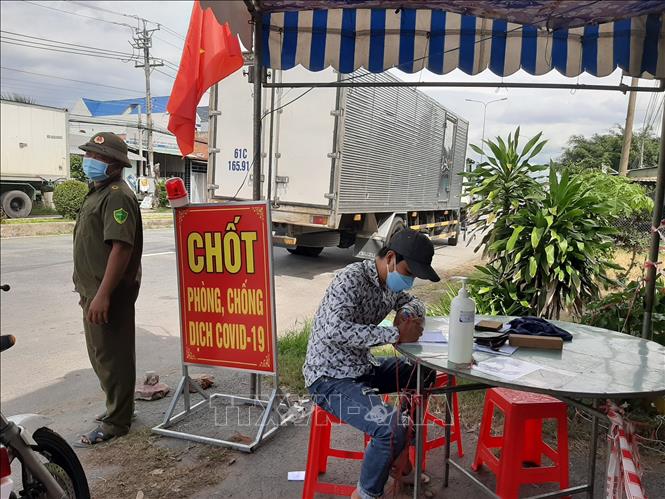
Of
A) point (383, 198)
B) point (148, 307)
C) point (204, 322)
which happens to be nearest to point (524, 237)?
point (204, 322)

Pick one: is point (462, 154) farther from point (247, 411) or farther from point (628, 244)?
point (247, 411)

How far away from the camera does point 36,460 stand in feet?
6.72

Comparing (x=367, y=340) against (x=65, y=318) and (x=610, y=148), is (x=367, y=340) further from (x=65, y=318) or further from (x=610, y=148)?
(x=610, y=148)

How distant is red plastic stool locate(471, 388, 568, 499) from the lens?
2.60 metres

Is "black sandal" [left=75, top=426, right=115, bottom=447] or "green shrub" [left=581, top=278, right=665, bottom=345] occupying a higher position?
"green shrub" [left=581, top=278, right=665, bottom=345]

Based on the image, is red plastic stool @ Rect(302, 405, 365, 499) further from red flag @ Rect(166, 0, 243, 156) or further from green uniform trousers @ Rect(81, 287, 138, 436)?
red flag @ Rect(166, 0, 243, 156)

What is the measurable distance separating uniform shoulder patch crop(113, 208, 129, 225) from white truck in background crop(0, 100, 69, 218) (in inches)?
565

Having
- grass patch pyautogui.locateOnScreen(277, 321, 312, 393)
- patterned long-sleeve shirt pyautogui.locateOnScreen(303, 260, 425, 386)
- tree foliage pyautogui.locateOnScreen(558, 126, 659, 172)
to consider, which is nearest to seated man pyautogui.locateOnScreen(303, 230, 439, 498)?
patterned long-sleeve shirt pyautogui.locateOnScreen(303, 260, 425, 386)

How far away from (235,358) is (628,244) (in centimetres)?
1206

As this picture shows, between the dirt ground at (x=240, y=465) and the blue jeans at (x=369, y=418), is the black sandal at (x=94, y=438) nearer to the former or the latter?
the dirt ground at (x=240, y=465)

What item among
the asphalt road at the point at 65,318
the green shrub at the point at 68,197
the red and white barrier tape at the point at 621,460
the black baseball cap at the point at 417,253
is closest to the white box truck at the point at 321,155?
the asphalt road at the point at 65,318

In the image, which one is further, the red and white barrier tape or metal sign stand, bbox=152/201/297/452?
metal sign stand, bbox=152/201/297/452

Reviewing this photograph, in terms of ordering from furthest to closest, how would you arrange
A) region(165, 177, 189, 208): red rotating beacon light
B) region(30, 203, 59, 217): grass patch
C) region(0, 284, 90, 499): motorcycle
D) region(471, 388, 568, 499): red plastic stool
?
region(30, 203, 59, 217): grass patch → region(165, 177, 189, 208): red rotating beacon light → region(471, 388, 568, 499): red plastic stool → region(0, 284, 90, 499): motorcycle

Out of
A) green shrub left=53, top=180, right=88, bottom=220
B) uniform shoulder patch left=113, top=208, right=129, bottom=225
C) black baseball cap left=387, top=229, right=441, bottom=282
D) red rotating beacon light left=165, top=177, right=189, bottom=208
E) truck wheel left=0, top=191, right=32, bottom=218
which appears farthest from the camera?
truck wheel left=0, top=191, right=32, bottom=218
